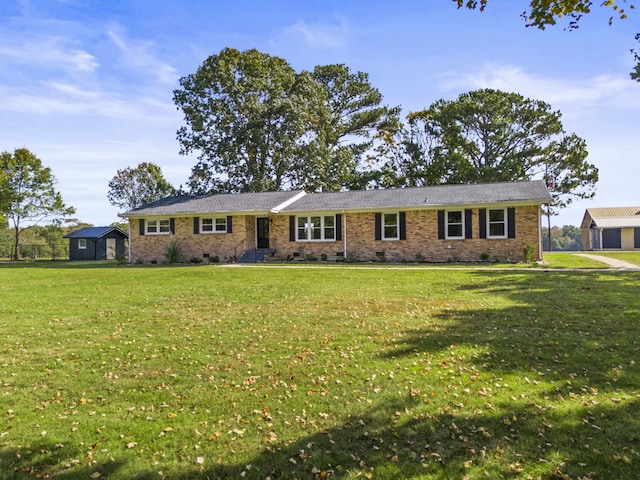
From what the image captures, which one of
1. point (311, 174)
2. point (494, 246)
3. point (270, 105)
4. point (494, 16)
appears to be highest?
point (270, 105)

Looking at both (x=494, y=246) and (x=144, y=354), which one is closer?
(x=144, y=354)

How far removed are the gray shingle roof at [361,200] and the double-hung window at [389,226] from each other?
0.64 metres

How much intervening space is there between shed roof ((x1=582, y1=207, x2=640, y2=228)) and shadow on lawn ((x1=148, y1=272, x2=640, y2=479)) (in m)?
34.4

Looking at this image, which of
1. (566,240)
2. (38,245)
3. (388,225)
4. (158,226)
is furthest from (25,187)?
(566,240)

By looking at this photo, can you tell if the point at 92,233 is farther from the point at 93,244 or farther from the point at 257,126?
the point at 257,126

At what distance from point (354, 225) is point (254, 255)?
5979mm

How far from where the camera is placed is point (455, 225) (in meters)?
22.2

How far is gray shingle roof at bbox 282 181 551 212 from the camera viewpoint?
2144 cm

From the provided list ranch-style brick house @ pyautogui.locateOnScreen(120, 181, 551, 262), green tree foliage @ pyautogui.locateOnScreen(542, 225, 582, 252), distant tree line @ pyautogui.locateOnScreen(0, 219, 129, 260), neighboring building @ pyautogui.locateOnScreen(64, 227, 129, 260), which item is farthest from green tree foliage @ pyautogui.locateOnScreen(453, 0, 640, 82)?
green tree foliage @ pyautogui.locateOnScreen(542, 225, 582, 252)

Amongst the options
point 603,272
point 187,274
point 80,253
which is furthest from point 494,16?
point 80,253

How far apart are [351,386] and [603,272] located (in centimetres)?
1433

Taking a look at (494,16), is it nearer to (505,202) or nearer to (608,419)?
(608,419)

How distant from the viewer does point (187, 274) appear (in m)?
17.4

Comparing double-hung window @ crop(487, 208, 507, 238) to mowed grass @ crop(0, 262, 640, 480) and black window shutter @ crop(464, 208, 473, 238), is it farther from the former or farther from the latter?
mowed grass @ crop(0, 262, 640, 480)
